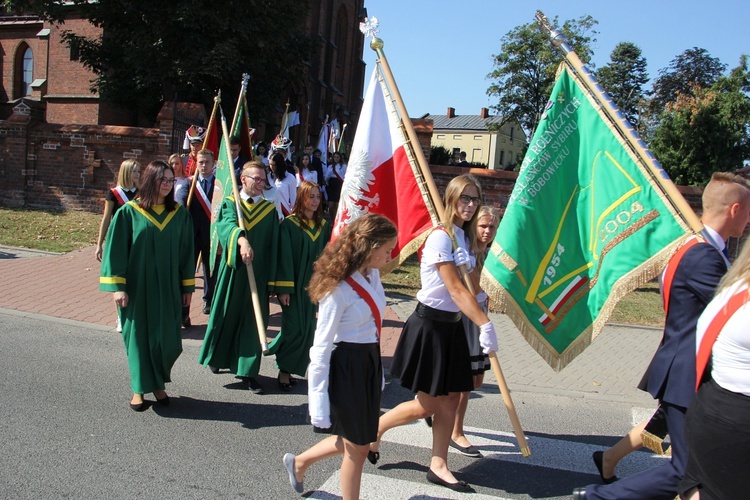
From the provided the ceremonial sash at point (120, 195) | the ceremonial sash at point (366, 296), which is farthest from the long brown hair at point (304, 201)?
the ceremonial sash at point (366, 296)

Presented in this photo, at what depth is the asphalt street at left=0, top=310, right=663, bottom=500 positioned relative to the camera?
3.96 metres

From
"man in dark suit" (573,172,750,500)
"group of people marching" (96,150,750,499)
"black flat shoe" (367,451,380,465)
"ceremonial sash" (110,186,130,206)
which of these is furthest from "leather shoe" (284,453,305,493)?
"ceremonial sash" (110,186,130,206)

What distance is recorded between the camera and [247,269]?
560cm

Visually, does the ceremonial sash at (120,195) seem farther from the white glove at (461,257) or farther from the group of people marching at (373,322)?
the white glove at (461,257)

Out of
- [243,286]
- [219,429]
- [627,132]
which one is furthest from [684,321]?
[243,286]

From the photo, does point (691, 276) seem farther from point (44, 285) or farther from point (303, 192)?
point (44, 285)

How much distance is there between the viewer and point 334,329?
3.29 metres

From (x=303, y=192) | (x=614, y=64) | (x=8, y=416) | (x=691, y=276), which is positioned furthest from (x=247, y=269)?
(x=614, y=64)

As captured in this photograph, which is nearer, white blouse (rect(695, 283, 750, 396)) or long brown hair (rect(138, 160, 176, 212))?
white blouse (rect(695, 283, 750, 396))

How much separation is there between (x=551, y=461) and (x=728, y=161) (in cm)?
2126

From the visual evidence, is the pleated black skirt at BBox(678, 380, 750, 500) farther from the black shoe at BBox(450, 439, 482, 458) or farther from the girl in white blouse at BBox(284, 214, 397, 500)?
the black shoe at BBox(450, 439, 482, 458)

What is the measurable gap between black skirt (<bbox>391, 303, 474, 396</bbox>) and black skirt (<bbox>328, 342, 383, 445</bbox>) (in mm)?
672

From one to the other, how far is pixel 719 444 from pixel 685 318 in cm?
82

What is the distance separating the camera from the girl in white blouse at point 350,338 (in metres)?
3.29
